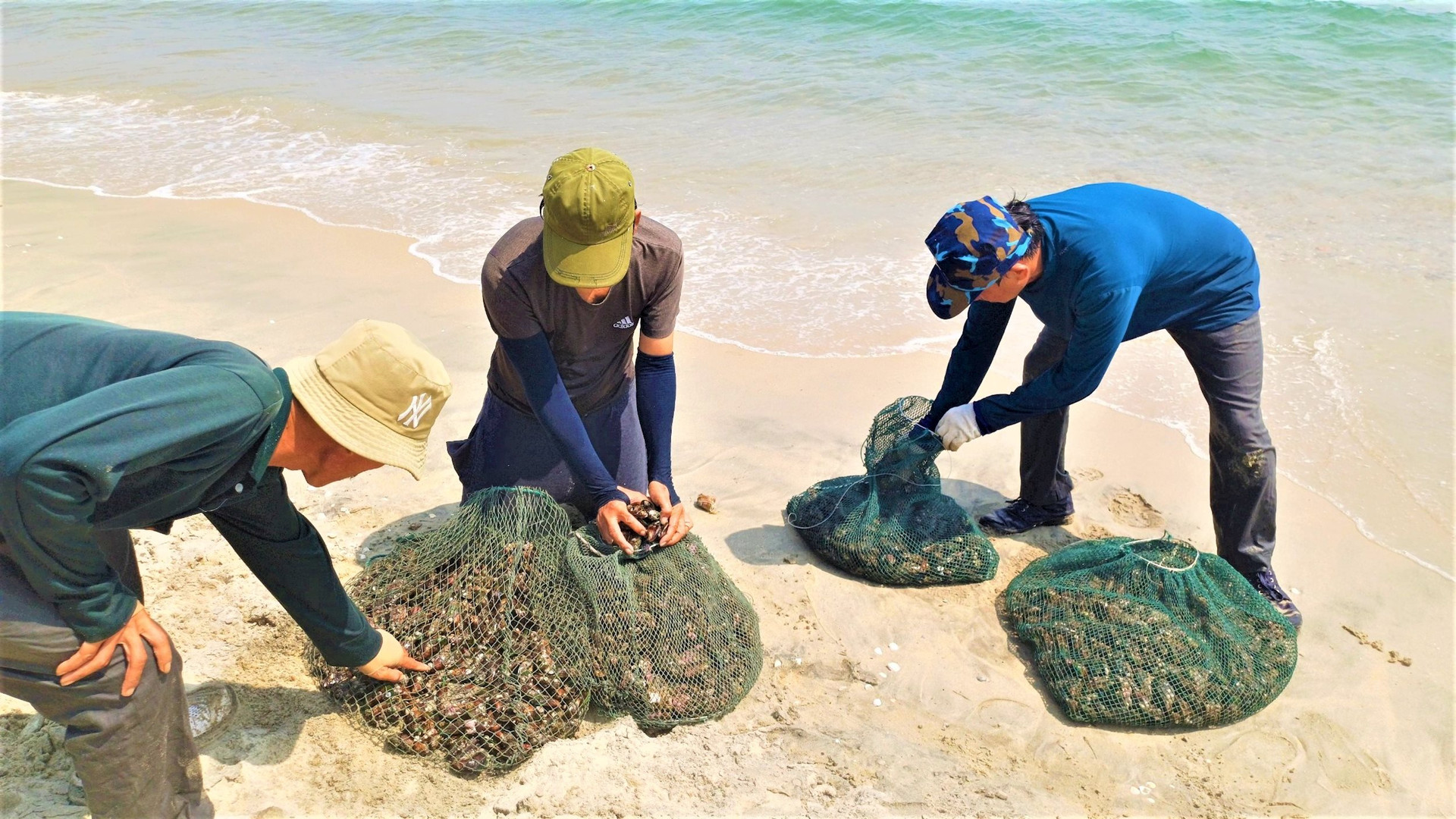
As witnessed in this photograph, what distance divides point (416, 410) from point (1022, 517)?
2960 mm

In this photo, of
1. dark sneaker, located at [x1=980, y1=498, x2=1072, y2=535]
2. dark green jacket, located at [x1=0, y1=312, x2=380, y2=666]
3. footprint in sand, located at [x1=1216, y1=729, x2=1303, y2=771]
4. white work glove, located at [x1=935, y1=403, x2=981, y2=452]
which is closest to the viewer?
dark green jacket, located at [x1=0, y1=312, x2=380, y2=666]

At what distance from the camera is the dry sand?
2.76 meters

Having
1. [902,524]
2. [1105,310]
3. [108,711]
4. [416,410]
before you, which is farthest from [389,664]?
[1105,310]

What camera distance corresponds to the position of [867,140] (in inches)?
399

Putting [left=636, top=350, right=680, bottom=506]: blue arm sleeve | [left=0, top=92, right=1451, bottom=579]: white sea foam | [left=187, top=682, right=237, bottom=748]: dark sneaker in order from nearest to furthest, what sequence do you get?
[left=187, top=682, right=237, bottom=748]: dark sneaker, [left=636, top=350, right=680, bottom=506]: blue arm sleeve, [left=0, top=92, right=1451, bottom=579]: white sea foam

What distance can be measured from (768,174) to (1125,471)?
5.30m

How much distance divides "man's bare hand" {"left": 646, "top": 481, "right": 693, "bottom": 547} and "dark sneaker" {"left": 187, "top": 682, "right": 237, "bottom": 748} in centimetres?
140

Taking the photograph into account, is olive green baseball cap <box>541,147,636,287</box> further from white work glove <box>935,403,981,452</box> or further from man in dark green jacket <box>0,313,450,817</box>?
white work glove <box>935,403,981,452</box>

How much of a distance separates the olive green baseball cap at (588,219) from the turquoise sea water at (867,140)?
10.1 ft

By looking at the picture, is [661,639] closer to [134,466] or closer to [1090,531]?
[134,466]

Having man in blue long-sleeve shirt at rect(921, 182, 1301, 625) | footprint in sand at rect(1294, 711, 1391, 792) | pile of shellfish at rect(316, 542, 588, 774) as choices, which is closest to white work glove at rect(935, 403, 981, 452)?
man in blue long-sleeve shirt at rect(921, 182, 1301, 625)

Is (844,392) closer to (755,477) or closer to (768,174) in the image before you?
(755,477)

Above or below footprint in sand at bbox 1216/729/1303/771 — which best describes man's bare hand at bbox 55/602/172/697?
above

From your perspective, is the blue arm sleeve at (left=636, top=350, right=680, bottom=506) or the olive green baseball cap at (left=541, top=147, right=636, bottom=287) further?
the blue arm sleeve at (left=636, top=350, right=680, bottom=506)
